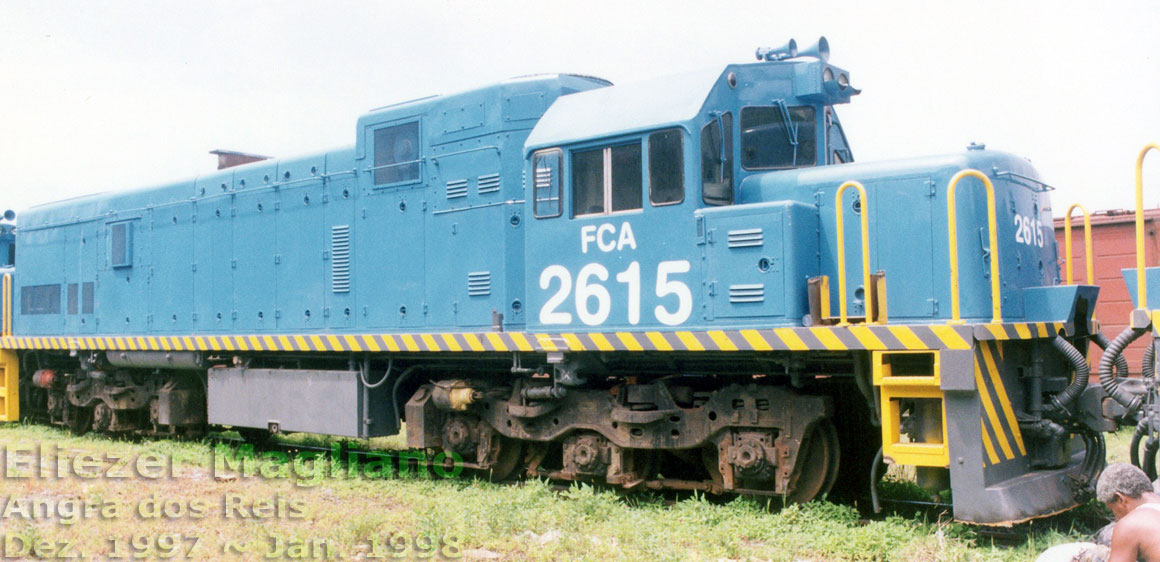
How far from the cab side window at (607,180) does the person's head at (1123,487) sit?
414 cm

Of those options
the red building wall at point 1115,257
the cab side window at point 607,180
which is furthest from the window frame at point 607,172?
the red building wall at point 1115,257

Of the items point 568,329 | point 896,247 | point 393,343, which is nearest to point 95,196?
point 393,343

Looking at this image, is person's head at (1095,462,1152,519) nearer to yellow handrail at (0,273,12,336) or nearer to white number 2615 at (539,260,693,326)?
white number 2615 at (539,260,693,326)

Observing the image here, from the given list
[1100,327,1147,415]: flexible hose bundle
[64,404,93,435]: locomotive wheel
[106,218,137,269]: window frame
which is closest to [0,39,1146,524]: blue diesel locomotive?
[1100,327,1147,415]: flexible hose bundle

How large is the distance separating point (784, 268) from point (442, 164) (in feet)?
13.3

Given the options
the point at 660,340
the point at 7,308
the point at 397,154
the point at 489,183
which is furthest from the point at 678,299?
the point at 7,308

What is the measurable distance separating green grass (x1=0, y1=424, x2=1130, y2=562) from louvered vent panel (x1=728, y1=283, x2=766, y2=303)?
5.37 feet

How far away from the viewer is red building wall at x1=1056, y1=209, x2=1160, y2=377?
13.8m

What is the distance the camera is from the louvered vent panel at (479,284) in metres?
9.15

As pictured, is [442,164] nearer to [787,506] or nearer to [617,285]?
[617,285]

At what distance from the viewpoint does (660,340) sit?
759 centimetres

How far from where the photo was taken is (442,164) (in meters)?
9.71

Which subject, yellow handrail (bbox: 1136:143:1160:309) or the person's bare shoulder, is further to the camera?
yellow handrail (bbox: 1136:143:1160:309)

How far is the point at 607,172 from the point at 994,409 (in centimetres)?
347
